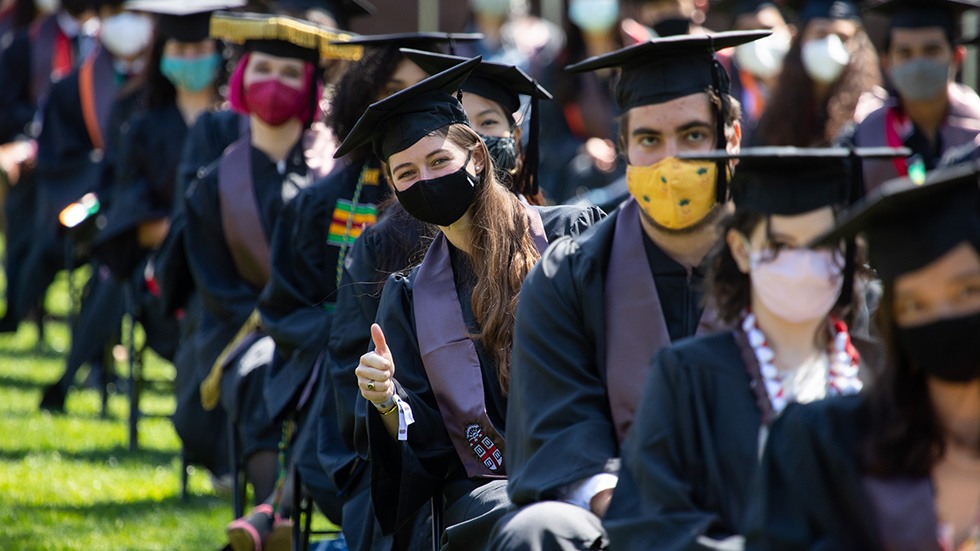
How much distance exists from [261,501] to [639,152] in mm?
2980

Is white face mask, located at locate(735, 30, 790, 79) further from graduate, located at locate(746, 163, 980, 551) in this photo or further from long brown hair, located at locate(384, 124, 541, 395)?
graduate, located at locate(746, 163, 980, 551)

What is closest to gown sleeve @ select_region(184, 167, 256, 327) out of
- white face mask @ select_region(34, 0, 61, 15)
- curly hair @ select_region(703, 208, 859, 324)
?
curly hair @ select_region(703, 208, 859, 324)

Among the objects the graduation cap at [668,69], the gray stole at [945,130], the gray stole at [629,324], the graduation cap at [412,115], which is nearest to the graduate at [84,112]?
the gray stole at [945,130]

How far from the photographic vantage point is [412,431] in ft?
16.0

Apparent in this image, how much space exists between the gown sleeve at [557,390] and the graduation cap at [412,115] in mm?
721

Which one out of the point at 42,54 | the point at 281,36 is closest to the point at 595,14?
the point at 42,54

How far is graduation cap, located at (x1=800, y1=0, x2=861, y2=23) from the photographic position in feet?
30.8

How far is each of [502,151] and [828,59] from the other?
4.30m

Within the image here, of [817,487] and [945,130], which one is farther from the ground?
[945,130]

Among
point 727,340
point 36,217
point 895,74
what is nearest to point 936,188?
point 727,340

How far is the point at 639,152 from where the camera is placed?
4.45m

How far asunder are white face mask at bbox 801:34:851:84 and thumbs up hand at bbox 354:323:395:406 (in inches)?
208

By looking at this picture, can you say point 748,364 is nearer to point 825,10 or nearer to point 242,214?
point 242,214

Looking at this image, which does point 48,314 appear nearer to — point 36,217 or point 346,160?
point 36,217
